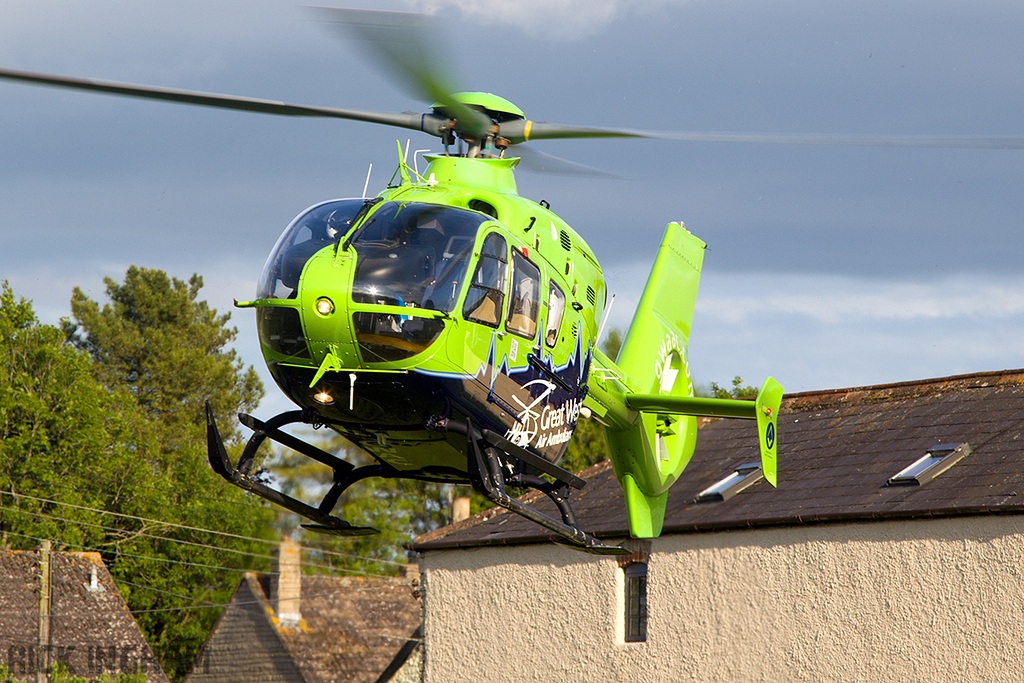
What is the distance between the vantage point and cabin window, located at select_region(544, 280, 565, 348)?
1138 centimetres

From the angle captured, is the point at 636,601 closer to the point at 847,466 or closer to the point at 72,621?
the point at 847,466

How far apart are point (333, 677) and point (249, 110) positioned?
25.6 metres

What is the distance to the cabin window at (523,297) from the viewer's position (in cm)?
1070

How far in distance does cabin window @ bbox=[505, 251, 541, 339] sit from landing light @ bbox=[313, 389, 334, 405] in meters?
1.66

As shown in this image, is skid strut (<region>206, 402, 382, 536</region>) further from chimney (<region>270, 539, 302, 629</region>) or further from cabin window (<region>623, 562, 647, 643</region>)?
chimney (<region>270, 539, 302, 629</region>)

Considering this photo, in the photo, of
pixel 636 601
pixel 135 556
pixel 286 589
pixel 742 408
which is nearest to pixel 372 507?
pixel 135 556

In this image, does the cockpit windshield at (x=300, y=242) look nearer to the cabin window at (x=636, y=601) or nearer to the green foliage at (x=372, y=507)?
the cabin window at (x=636, y=601)

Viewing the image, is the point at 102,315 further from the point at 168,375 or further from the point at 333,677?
the point at 333,677

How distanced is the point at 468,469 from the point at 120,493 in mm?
38711

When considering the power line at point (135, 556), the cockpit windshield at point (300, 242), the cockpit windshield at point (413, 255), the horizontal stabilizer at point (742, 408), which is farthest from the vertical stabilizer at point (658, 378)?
the power line at point (135, 556)

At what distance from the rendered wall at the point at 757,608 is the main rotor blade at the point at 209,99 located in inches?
410

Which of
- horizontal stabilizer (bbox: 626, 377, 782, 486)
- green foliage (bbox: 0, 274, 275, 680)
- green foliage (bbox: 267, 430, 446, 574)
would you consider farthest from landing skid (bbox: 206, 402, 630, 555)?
green foliage (bbox: 267, 430, 446, 574)

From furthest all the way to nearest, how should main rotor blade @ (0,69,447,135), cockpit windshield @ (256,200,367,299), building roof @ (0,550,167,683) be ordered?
1. building roof @ (0,550,167,683)
2. cockpit windshield @ (256,200,367,299)
3. main rotor blade @ (0,69,447,135)

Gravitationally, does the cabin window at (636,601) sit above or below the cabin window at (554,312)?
below
